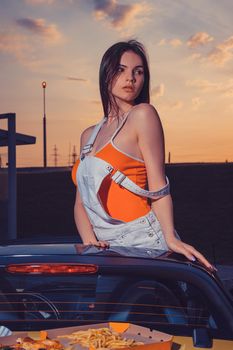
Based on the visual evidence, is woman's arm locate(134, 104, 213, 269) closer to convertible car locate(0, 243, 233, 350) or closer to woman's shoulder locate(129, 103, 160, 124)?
woman's shoulder locate(129, 103, 160, 124)

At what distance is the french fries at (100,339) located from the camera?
297cm

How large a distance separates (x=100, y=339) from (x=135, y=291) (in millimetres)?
797

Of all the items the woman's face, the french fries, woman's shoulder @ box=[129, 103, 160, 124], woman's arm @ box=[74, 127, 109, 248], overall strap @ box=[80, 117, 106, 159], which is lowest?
the french fries

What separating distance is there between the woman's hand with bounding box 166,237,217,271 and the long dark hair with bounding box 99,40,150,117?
33.5 inches

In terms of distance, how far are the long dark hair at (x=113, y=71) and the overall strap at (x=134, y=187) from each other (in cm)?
51

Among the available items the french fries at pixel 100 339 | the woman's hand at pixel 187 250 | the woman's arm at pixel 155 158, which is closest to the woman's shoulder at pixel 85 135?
the woman's arm at pixel 155 158

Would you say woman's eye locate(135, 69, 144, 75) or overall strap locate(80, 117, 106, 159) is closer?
overall strap locate(80, 117, 106, 159)

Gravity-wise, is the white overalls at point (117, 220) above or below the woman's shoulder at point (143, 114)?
below

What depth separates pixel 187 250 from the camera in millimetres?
3830

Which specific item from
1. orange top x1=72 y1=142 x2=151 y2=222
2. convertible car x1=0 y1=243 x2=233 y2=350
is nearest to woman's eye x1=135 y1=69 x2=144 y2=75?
orange top x1=72 y1=142 x2=151 y2=222

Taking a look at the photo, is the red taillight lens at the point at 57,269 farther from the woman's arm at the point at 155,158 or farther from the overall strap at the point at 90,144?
the overall strap at the point at 90,144

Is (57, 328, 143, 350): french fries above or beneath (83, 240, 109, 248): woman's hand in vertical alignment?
beneath

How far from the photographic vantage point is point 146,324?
3.54 m

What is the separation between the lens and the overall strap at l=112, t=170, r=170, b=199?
416 cm
